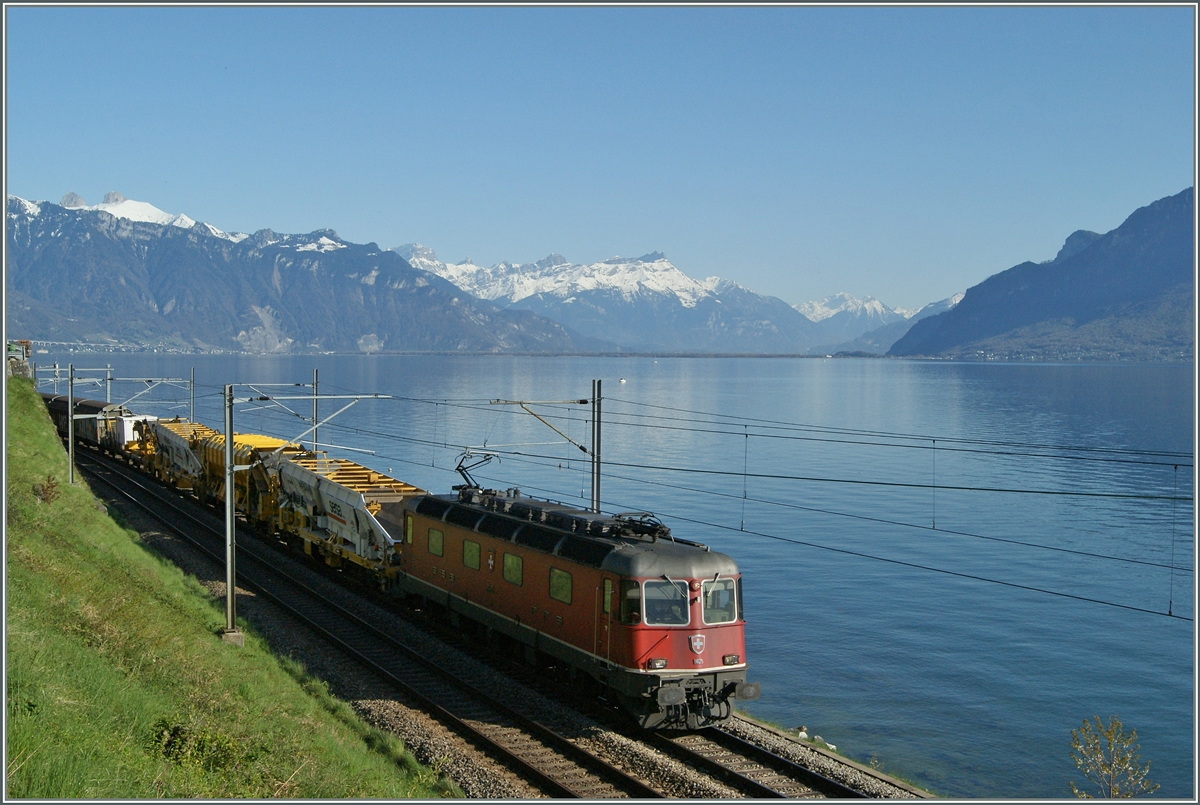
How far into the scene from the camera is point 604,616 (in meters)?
20.2

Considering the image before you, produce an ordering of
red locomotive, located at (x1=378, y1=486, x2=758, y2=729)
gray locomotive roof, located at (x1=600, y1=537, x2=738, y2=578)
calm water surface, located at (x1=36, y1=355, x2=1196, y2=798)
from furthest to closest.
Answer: calm water surface, located at (x1=36, y1=355, x2=1196, y2=798) < gray locomotive roof, located at (x1=600, y1=537, x2=738, y2=578) < red locomotive, located at (x1=378, y1=486, x2=758, y2=729)

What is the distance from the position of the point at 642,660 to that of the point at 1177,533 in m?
47.4

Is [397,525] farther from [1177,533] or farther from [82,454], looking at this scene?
[82,454]

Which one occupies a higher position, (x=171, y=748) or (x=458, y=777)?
(x=171, y=748)

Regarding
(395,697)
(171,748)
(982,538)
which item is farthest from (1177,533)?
(171,748)

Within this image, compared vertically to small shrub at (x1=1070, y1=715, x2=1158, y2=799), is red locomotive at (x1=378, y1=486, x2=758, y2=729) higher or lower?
higher

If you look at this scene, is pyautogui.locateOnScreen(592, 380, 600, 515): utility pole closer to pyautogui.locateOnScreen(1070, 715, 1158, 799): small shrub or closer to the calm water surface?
the calm water surface

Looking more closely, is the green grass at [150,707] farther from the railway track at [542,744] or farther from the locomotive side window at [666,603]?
the locomotive side window at [666,603]

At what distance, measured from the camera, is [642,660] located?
63.6ft

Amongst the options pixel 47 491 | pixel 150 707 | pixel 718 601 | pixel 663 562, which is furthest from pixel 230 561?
pixel 47 491

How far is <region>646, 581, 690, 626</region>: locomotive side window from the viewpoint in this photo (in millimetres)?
19609

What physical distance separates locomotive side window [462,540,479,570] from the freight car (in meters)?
0.02

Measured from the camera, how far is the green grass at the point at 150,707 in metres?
12.4

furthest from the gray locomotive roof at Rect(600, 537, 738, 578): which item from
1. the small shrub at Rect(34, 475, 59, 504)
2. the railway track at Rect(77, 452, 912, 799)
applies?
the small shrub at Rect(34, 475, 59, 504)
